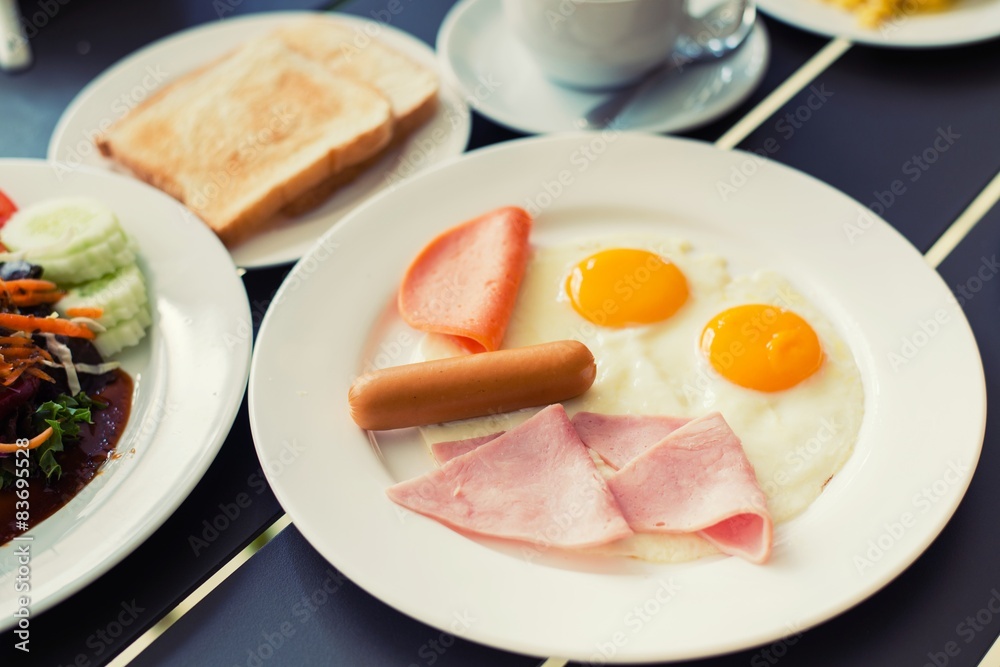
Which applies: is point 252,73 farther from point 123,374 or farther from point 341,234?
point 123,374

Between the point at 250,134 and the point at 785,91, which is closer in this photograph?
the point at 250,134

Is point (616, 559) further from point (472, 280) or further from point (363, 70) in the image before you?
point (363, 70)

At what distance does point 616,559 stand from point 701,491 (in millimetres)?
213

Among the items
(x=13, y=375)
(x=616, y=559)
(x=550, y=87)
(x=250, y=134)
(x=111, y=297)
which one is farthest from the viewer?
(x=550, y=87)

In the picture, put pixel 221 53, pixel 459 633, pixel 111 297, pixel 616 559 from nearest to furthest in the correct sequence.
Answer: pixel 459 633
pixel 616 559
pixel 111 297
pixel 221 53

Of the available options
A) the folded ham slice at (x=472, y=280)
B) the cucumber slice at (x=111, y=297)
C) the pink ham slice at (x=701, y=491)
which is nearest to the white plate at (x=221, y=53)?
the cucumber slice at (x=111, y=297)

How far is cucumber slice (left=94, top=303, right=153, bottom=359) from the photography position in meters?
1.99

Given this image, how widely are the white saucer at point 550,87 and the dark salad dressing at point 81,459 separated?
129 centimetres

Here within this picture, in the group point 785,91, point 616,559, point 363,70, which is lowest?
point 616,559

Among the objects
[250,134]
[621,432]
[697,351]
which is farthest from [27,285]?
[697,351]

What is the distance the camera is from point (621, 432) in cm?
178

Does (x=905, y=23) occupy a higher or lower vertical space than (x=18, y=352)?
higher

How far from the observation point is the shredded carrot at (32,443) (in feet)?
5.47

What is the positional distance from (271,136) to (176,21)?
3.08 ft
